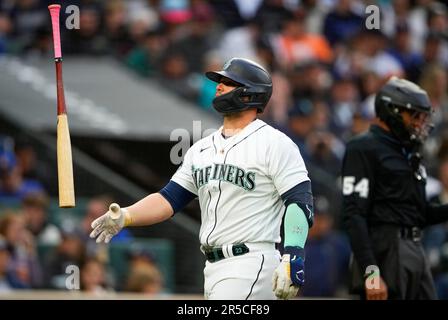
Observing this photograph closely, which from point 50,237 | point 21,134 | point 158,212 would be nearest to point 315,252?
point 50,237

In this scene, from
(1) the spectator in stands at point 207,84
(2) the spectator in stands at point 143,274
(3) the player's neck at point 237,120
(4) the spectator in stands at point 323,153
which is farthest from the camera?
(1) the spectator in stands at point 207,84

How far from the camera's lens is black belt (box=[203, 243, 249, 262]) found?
283 inches

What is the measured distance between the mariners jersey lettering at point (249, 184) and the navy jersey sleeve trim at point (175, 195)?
0.83 ft

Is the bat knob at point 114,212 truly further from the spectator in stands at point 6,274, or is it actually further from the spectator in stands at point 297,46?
the spectator in stands at point 297,46

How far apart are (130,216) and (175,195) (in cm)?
37

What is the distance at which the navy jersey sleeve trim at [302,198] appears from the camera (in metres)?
7.02

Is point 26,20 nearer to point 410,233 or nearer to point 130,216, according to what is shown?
point 410,233

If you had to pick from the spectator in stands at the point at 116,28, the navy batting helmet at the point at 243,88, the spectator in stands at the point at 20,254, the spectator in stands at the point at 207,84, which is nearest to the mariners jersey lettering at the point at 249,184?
the navy batting helmet at the point at 243,88

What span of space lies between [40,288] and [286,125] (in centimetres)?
423

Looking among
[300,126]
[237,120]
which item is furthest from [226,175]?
[300,126]

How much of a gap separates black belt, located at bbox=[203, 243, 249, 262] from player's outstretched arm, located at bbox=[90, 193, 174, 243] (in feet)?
1.19

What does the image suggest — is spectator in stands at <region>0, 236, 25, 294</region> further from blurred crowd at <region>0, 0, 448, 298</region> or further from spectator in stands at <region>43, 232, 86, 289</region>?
blurred crowd at <region>0, 0, 448, 298</region>

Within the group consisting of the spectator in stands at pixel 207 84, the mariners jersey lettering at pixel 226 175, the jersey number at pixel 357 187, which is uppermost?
the spectator in stands at pixel 207 84

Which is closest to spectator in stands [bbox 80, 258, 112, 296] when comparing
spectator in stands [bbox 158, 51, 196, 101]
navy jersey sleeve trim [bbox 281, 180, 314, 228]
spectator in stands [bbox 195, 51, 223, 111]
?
spectator in stands [bbox 195, 51, 223, 111]
